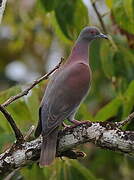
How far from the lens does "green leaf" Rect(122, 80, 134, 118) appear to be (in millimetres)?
3709

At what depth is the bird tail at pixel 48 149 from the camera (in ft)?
10.1

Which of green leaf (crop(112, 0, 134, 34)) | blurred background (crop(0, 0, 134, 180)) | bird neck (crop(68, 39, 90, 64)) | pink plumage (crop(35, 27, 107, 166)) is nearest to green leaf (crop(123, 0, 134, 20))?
blurred background (crop(0, 0, 134, 180))

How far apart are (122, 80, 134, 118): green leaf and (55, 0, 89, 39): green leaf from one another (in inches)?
22.0

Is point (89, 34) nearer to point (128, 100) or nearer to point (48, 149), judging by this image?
point (128, 100)

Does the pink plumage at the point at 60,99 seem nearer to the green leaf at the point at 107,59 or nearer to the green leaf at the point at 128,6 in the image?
the green leaf at the point at 128,6

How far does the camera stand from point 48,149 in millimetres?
3080

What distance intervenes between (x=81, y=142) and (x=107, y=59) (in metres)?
1.18

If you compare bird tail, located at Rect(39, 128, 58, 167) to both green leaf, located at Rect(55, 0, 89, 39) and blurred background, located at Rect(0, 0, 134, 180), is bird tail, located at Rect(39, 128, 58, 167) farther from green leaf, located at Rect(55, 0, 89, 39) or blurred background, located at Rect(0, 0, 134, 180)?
green leaf, located at Rect(55, 0, 89, 39)

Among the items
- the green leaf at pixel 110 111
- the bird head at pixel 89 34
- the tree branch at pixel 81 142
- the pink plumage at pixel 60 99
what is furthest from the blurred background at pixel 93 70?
the tree branch at pixel 81 142

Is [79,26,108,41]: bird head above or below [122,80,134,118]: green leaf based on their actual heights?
above

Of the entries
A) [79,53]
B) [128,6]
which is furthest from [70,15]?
[79,53]

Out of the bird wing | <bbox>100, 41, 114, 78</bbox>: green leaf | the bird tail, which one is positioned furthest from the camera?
<bbox>100, 41, 114, 78</bbox>: green leaf

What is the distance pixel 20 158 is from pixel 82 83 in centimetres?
53

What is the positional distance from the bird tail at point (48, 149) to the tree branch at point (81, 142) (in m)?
0.03
